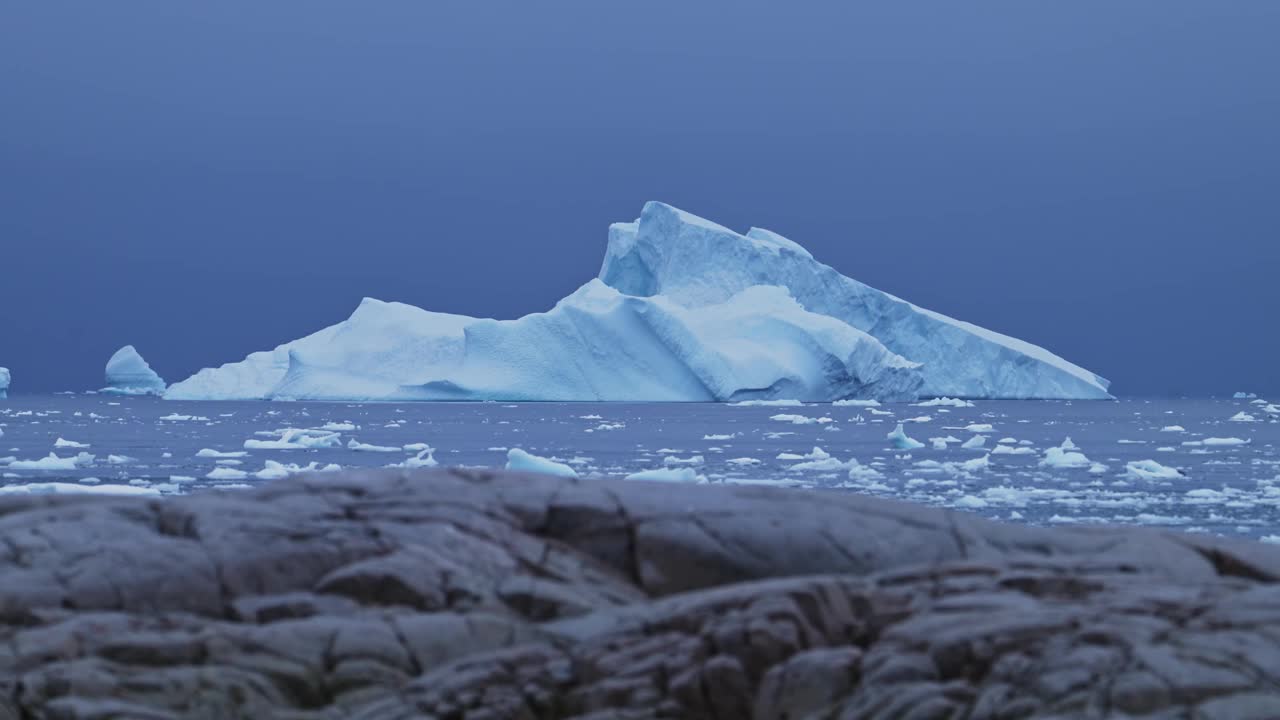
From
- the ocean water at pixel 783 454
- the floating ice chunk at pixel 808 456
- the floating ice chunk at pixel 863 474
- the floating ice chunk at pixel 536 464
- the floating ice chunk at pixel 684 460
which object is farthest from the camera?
the floating ice chunk at pixel 808 456

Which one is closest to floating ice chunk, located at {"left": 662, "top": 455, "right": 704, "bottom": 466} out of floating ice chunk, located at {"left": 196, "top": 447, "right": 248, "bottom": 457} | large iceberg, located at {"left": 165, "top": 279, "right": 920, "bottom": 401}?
floating ice chunk, located at {"left": 196, "top": 447, "right": 248, "bottom": 457}

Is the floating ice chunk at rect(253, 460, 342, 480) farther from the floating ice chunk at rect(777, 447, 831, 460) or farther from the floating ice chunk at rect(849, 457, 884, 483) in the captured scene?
the floating ice chunk at rect(777, 447, 831, 460)

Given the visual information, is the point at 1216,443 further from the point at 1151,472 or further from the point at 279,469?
the point at 279,469

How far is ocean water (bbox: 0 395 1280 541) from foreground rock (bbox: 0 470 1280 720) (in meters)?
0.87

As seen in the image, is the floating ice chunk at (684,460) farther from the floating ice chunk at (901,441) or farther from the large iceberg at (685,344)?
the large iceberg at (685,344)

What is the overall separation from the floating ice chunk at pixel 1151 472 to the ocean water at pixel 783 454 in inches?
1.7

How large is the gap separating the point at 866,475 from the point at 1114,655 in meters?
15.2

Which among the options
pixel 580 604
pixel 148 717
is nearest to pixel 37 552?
pixel 148 717

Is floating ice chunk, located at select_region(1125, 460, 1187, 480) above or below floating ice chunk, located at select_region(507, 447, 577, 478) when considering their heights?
below

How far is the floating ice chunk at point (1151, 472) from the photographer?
19312 mm

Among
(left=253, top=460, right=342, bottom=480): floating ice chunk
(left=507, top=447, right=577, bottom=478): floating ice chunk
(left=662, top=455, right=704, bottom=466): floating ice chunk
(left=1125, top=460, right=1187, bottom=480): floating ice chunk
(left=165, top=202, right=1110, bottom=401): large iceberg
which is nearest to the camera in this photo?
(left=507, top=447, right=577, bottom=478): floating ice chunk

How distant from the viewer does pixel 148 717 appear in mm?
4531

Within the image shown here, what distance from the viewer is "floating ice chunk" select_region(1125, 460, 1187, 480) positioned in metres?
19.3

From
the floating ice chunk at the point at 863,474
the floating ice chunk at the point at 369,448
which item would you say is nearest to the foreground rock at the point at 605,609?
the floating ice chunk at the point at 863,474
